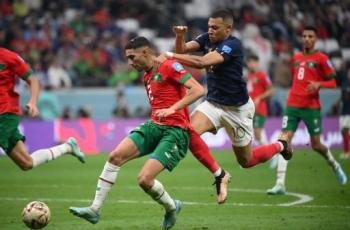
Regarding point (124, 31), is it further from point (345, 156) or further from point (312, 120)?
point (312, 120)

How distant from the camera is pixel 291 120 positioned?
1480 centimetres

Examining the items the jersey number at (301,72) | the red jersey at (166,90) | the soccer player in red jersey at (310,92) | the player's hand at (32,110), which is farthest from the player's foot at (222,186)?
the jersey number at (301,72)

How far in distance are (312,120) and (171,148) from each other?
556cm

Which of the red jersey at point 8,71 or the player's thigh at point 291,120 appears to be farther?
the player's thigh at point 291,120

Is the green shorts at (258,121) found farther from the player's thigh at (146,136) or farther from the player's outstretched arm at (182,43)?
the player's thigh at (146,136)

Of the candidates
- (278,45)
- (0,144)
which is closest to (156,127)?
(0,144)

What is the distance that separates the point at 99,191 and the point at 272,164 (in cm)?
999

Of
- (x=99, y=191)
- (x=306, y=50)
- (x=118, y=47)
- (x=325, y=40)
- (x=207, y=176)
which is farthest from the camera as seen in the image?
(x=325, y=40)

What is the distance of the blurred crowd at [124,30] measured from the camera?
2691cm

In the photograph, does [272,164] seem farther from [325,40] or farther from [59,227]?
[325,40]

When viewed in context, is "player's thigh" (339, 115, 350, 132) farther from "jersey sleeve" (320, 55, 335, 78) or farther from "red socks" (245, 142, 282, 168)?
"red socks" (245, 142, 282, 168)

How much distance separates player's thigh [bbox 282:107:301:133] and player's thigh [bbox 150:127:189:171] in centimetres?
490

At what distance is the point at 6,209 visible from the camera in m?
12.0

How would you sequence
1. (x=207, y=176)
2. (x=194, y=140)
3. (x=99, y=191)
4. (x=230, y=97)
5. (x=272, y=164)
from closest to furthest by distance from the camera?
(x=99, y=191)
(x=194, y=140)
(x=230, y=97)
(x=207, y=176)
(x=272, y=164)
